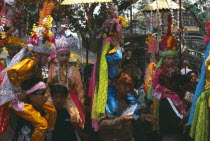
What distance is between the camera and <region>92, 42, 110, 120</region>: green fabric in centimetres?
615

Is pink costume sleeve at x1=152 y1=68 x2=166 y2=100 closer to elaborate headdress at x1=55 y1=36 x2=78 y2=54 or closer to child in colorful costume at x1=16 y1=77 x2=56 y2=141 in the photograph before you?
elaborate headdress at x1=55 y1=36 x2=78 y2=54

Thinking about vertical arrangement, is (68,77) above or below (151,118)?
above

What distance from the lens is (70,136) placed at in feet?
20.0

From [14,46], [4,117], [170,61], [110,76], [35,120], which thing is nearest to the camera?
[35,120]

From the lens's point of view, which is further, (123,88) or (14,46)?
(14,46)

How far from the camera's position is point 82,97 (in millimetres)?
6395

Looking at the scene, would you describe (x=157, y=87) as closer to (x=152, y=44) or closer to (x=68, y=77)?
(x=68, y=77)

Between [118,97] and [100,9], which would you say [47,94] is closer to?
[118,97]

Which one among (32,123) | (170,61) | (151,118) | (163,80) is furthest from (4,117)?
(170,61)

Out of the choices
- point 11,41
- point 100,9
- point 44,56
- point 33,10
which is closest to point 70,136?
point 44,56

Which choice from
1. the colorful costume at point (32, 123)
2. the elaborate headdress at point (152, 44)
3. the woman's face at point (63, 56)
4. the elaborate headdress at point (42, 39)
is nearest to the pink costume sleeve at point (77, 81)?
the woman's face at point (63, 56)

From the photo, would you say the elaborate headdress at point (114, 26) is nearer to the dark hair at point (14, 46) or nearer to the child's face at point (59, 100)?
the child's face at point (59, 100)

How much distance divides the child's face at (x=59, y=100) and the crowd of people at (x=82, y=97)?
14mm

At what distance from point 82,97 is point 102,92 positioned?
34 centimetres
